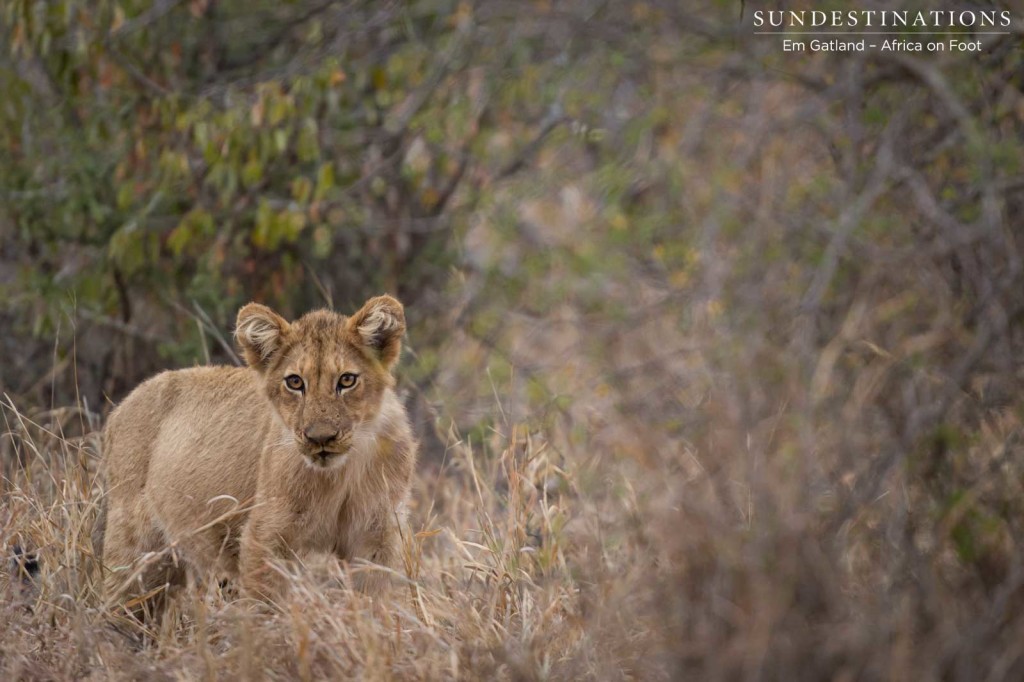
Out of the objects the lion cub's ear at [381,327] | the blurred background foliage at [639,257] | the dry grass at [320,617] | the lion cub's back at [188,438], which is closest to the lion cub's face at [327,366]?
the lion cub's ear at [381,327]

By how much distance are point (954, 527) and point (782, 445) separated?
1.77 feet

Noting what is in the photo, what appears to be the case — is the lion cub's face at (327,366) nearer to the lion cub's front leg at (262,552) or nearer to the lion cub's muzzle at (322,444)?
the lion cub's muzzle at (322,444)

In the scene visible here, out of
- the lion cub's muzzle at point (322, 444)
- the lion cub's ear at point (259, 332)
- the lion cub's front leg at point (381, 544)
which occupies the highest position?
the lion cub's ear at point (259, 332)

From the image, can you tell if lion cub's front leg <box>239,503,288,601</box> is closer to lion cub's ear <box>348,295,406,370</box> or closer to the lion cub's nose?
the lion cub's nose

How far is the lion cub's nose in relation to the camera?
5.12 meters

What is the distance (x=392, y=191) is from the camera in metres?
8.89

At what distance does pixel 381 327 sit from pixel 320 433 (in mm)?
574

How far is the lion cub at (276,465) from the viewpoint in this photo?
5219mm

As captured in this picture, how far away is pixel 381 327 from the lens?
5.51 m

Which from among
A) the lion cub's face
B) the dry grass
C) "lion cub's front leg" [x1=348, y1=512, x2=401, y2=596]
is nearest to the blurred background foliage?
the dry grass

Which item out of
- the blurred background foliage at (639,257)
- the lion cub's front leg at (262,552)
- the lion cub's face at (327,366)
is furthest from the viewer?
the lion cub's face at (327,366)

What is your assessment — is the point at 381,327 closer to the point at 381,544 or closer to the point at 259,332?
the point at 259,332

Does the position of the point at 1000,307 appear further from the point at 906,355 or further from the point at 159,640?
the point at 159,640

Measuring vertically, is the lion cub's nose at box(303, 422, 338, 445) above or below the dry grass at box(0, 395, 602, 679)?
above
